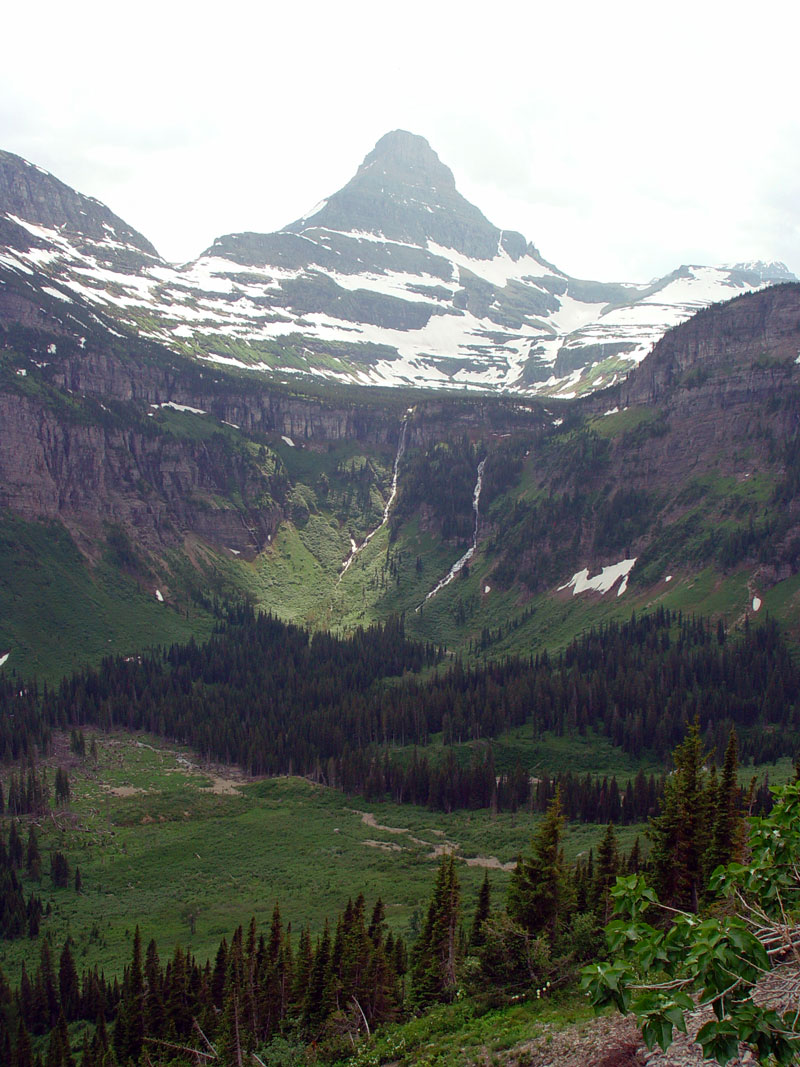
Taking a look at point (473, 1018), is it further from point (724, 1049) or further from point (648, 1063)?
point (724, 1049)

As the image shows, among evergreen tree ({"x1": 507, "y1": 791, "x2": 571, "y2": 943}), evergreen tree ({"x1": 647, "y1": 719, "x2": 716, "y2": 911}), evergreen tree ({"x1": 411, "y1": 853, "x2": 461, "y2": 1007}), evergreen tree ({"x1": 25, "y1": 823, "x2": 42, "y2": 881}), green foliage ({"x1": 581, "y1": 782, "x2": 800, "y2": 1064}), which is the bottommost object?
evergreen tree ({"x1": 25, "y1": 823, "x2": 42, "y2": 881})

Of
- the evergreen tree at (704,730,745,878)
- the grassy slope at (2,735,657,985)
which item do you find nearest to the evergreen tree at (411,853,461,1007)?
the evergreen tree at (704,730,745,878)

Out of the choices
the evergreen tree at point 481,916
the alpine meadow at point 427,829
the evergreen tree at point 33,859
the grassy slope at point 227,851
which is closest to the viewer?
the alpine meadow at point 427,829

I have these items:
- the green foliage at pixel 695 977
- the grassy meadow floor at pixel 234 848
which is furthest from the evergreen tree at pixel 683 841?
the green foliage at pixel 695 977

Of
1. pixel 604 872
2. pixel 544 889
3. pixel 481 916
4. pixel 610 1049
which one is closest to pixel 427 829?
pixel 481 916

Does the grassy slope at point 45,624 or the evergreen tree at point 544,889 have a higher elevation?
the evergreen tree at point 544,889

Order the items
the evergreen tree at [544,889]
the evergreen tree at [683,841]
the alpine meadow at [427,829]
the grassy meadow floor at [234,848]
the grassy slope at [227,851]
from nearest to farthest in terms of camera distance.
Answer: the alpine meadow at [427,829] < the evergreen tree at [683,841] < the evergreen tree at [544,889] < the grassy meadow floor at [234,848] < the grassy slope at [227,851]

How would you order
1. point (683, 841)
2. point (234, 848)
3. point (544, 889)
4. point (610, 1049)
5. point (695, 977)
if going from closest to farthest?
1. point (695, 977)
2. point (610, 1049)
3. point (683, 841)
4. point (544, 889)
5. point (234, 848)

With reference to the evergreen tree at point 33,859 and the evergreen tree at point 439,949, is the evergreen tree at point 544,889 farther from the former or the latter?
the evergreen tree at point 33,859

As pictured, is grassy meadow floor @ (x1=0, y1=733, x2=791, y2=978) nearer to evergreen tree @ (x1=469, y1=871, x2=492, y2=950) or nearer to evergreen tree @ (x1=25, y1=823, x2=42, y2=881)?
evergreen tree @ (x1=25, y1=823, x2=42, y2=881)

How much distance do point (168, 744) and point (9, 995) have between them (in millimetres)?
85220

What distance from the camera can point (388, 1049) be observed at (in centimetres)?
3875

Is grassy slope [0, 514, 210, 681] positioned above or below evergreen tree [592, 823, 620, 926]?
below

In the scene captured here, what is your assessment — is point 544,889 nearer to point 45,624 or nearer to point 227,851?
point 227,851
